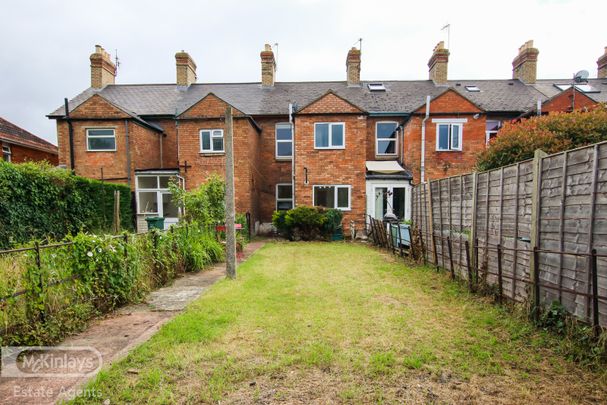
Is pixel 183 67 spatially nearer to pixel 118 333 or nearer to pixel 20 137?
pixel 20 137

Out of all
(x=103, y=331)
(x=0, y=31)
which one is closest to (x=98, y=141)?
(x=0, y=31)

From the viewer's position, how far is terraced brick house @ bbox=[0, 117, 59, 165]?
720 inches

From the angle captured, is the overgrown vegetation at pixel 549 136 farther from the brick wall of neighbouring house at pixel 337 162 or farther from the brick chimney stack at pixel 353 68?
the brick chimney stack at pixel 353 68

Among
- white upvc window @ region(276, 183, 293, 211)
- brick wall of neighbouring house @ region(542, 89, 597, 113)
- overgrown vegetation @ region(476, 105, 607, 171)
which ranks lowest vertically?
white upvc window @ region(276, 183, 293, 211)

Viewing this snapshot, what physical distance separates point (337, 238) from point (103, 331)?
35.8ft

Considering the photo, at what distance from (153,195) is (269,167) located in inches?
249

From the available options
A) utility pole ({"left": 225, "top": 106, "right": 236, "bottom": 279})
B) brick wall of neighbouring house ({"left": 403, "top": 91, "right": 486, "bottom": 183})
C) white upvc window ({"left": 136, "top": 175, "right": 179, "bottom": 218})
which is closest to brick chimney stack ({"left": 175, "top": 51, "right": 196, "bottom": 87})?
→ white upvc window ({"left": 136, "top": 175, "right": 179, "bottom": 218})

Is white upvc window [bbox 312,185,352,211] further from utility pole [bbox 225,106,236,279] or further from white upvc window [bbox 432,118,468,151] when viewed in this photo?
utility pole [bbox 225,106,236,279]

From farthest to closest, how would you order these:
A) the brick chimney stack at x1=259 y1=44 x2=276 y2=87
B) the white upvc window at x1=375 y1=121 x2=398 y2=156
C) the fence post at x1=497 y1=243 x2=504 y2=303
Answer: the brick chimney stack at x1=259 y1=44 x2=276 y2=87 < the white upvc window at x1=375 y1=121 x2=398 y2=156 < the fence post at x1=497 y1=243 x2=504 y2=303

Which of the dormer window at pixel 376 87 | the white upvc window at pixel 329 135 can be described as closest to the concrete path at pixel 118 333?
the white upvc window at pixel 329 135

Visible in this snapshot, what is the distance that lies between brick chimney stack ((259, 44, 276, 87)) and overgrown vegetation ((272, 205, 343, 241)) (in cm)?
1061

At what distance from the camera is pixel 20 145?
19234mm

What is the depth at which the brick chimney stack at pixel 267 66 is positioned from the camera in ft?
65.9

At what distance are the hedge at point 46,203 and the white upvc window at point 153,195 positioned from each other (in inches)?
91.3
